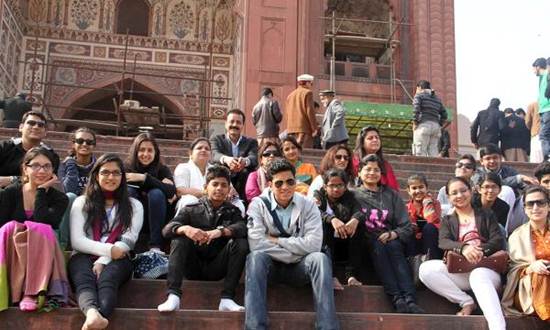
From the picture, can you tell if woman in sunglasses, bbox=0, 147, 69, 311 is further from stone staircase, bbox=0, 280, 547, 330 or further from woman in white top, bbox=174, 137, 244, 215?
woman in white top, bbox=174, 137, 244, 215

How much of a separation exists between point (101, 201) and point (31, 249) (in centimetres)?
74

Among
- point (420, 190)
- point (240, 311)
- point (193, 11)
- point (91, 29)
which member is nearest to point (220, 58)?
point (193, 11)

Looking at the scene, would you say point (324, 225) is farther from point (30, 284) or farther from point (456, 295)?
point (30, 284)

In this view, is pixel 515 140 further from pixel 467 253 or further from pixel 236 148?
pixel 467 253

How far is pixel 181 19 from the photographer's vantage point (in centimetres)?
2036

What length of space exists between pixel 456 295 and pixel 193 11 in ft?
54.4

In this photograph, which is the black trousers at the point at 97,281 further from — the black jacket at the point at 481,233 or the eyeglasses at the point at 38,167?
the black jacket at the point at 481,233

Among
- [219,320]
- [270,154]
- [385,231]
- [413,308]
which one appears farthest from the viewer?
[270,154]

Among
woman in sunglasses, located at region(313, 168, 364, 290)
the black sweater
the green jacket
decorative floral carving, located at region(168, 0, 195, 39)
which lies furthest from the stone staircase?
decorative floral carving, located at region(168, 0, 195, 39)

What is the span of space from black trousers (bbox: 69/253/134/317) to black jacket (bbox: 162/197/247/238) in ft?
1.35

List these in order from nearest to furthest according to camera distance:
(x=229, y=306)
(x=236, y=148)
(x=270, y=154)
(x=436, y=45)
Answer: (x=229, y=306) < (x=270, y=154) < (x=236, y=148) < (x=436, y=45)

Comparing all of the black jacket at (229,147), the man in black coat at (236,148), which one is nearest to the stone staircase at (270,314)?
the man in black coat at (236,148)

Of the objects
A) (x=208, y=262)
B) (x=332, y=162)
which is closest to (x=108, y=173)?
(x=208, y=262)

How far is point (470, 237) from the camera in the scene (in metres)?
5.29
